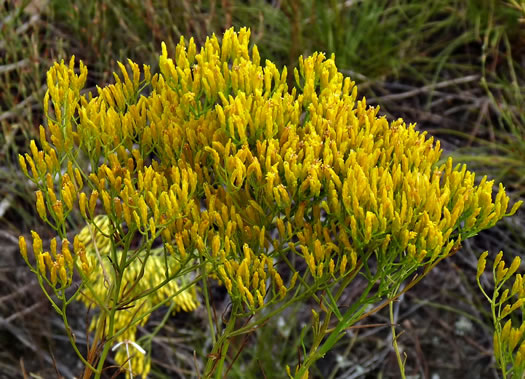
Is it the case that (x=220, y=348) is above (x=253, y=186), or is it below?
below

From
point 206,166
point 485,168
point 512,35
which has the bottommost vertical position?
point 485,168

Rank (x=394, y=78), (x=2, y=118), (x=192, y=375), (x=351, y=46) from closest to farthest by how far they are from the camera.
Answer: (x=192, y=375), (x=2, y=118), (x=351, y=46), (x=394, y=78)

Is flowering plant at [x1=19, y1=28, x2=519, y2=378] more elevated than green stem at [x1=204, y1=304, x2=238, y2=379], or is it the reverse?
flowering plant at [x1=19, y1=28, x2=519, y2=378]

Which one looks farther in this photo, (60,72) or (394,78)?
(394,78)

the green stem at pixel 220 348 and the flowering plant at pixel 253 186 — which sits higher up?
the flowering plant at pixel 253 186

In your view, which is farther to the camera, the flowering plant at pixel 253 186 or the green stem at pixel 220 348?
the green stem at pixel 220 348

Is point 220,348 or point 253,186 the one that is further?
point 220,348

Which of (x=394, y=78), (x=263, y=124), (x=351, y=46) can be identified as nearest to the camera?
(x=263, y=124)

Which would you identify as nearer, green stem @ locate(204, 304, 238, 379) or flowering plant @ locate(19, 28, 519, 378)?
flowering plant @ locate(19, 28, 519, 378)

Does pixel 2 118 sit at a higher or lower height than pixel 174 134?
lower

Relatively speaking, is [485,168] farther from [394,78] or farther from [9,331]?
[9,331]

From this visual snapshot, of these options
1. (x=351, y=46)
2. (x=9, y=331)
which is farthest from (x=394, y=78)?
(x=9, y=331)
